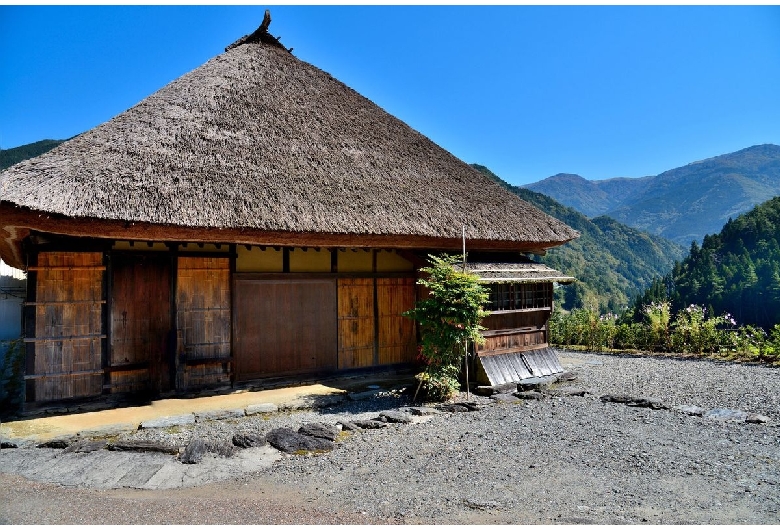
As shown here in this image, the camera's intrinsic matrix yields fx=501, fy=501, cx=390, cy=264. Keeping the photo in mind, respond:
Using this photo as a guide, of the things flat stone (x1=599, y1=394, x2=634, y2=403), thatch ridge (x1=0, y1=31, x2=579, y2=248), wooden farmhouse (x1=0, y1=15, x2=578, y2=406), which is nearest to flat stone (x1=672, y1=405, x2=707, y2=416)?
flat stone (x1=599, y1=394, x2=634, y2=403)

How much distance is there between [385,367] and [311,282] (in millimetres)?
2214

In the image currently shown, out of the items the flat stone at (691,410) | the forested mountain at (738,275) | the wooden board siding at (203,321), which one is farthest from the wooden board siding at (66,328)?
the forested mountain at (738,275)

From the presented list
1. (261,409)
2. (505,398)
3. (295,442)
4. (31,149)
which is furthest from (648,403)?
(31,149)

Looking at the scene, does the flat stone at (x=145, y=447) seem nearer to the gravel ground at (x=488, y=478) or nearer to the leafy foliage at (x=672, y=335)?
the gravel ground at (x=488, y=478)

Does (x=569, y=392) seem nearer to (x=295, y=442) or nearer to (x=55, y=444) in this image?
(x=295, y=442)

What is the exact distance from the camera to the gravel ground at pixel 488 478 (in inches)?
142

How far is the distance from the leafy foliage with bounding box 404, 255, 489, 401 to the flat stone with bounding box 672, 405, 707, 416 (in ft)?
9.31

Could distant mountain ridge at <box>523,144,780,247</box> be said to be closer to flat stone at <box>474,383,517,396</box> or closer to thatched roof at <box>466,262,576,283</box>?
thatched roof at <box>466,262,576,283</box>

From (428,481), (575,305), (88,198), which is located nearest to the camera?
(428,481)

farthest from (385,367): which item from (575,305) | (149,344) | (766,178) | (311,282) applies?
(766,178)

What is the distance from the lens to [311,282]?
8.77 metres

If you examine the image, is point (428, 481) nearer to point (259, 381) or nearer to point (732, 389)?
point (259, 381)

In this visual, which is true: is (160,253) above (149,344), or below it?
above

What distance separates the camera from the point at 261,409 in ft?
22.6
